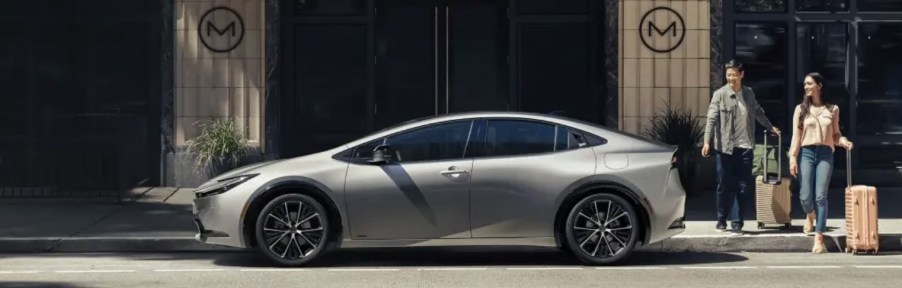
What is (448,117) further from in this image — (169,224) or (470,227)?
(169,224)

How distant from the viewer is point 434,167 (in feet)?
38.0

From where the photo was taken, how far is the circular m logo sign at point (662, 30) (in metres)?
18.1

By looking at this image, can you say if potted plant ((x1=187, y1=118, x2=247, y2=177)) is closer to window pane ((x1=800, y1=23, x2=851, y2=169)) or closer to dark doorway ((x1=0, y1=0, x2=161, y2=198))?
dark doorway ((x1=0, y1=0, x2=161, y2=198))

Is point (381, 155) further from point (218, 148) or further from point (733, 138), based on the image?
point (218, 148)

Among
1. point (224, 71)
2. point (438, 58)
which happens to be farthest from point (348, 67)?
point (224, 71)

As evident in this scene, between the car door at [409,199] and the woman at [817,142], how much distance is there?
3.33m

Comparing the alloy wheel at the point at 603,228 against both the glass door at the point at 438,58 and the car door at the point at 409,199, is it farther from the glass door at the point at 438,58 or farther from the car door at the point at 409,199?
the glass door at the point at 438,58

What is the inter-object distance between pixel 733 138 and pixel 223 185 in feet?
15.9

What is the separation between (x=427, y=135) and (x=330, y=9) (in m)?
7.23

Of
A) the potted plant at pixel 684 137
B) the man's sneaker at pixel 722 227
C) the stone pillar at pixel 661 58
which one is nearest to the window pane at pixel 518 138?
the man's sneaker at pixel 722 227

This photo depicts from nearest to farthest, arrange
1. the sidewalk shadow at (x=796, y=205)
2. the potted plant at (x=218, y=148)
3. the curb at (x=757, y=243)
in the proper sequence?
1. the curb at (x=757, y=243)
2. the sidewalk shadow at (x=796, y=205)
3. the potted plant at (x=218, y=148)

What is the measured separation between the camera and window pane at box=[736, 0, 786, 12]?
18484 mm

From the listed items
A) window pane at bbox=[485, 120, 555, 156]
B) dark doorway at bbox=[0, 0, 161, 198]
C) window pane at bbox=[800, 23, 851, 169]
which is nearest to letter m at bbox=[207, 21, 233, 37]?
dark doorway at bbox=[0, 0, 161, 198]

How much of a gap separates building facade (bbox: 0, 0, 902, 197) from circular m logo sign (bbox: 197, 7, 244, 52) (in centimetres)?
2
